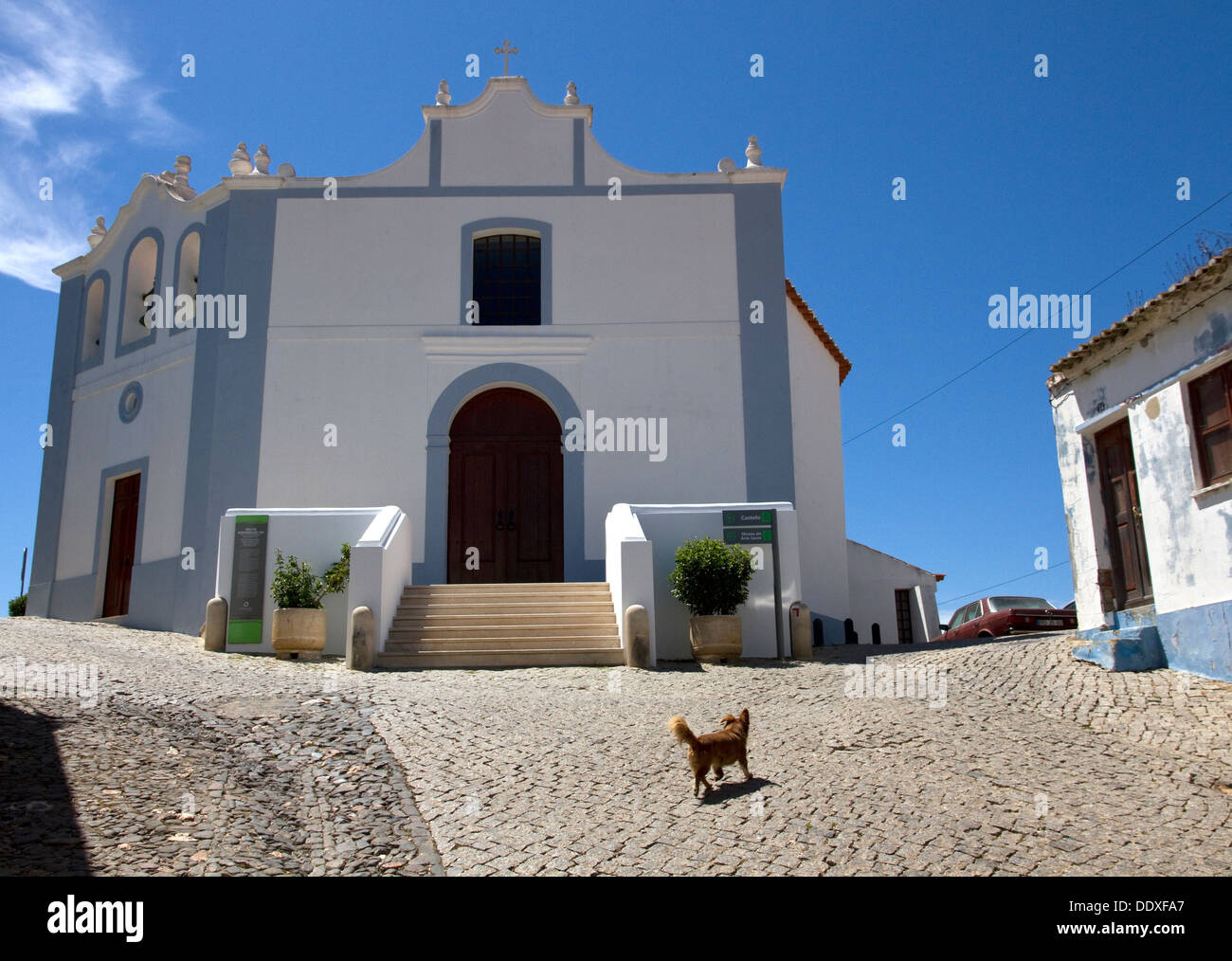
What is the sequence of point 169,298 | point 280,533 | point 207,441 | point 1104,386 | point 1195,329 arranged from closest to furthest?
point 1195,329, point 1104,386, point 280,533, point 207,441, point 169,298

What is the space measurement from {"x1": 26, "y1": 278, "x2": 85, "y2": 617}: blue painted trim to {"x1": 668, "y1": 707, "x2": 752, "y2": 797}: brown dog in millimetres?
16084

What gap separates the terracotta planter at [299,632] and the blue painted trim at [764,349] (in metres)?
6.97

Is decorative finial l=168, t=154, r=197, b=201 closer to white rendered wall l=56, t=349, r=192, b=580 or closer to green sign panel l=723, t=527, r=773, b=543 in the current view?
white rendered wall l=56, t=349, r=192, b=580

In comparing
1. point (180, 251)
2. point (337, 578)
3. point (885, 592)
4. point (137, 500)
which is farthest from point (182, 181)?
point (885, 592)

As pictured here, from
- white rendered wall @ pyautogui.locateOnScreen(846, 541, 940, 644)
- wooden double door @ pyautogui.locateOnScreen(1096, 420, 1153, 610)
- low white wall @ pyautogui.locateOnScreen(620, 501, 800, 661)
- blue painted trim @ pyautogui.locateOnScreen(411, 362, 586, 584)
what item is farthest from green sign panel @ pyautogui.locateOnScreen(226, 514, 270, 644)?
white rendered wall @ pyautogui.locateOnScreen(846, 541, 940, 644)

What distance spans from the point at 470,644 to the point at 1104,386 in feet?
25.5

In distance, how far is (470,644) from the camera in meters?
12.5

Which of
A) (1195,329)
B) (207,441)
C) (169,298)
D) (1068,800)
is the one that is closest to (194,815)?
(1068,800)

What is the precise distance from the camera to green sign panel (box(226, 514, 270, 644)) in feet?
43.9

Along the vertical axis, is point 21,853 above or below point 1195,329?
below

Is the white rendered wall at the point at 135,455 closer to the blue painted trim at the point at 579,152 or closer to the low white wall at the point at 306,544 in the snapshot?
the low white wall at the point at 306,544

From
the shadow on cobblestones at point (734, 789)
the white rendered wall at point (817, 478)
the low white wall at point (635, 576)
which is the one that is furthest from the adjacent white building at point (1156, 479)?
the white rendered wall at point (817, 478)
